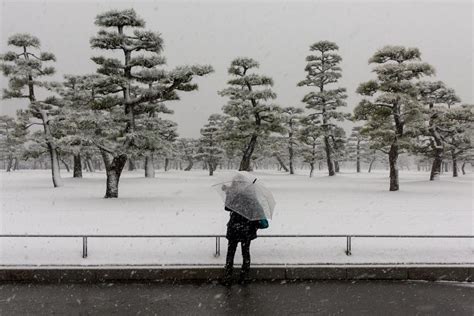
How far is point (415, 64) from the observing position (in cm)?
2686

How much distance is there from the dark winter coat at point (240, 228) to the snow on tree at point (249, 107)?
2502cm

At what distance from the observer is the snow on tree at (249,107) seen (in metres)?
32.7

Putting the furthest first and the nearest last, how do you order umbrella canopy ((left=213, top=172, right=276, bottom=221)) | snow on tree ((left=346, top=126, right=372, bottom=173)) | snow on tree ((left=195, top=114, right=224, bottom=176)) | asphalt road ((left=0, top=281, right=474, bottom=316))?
snow on tree ((left=346, top=126, right=372, bottom=173))
snow on tree ((left=195, top=114, right=224, bottom=176))
umbrella canopy ((left=213, top=172, right=276, bottom=221))
asphalt road ((left=0, top=281, right=474, bottom=316))

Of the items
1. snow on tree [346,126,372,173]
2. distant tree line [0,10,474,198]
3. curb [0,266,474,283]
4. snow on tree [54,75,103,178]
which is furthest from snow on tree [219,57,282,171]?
snow on tree [346,126,372,173]

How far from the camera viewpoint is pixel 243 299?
253 inches

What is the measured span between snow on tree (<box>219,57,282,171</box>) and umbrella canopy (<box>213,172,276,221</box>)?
24732mm

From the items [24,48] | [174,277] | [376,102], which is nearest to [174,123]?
[24,48]

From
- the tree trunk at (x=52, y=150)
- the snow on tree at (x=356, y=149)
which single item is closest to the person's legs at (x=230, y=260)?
the tree trunk at (x=52, y=150)

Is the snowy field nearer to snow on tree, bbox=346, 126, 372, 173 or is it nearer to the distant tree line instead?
the distant tree line

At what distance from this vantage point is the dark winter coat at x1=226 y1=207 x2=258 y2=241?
23.3 ft

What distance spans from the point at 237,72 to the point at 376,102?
36.8ft

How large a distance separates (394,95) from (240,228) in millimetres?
21267

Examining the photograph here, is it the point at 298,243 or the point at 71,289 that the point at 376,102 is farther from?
the point at 71,289

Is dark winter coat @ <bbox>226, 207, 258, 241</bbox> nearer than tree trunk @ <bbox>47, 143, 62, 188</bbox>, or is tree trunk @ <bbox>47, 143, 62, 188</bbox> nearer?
dark winter coat @ <bbox>226, 207, 258, 241</bbox>
